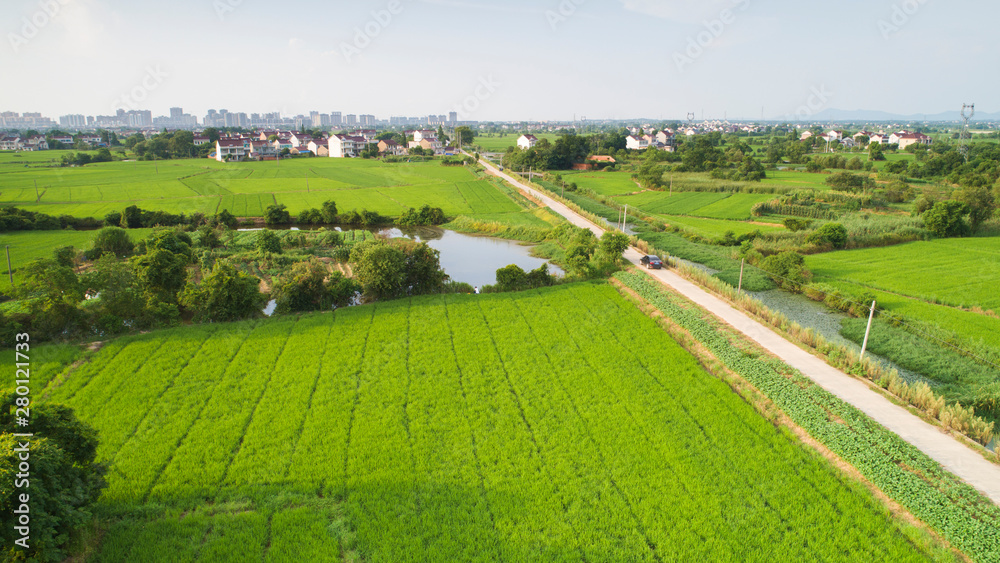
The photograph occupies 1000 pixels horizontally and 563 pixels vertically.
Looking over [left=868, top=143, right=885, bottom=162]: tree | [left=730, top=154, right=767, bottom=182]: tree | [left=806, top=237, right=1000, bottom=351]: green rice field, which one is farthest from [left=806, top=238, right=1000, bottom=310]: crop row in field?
[left=868, top=143, right=885, bottom=162]: tree

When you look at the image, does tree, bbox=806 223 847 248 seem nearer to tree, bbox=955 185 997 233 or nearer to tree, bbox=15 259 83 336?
tree, bbox=955 185 997 233

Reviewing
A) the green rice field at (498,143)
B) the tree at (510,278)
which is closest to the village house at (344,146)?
the green rice field at (498,143)

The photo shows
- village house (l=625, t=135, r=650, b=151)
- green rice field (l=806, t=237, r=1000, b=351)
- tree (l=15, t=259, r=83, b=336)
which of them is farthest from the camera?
village house (l=625, t=135, r=650, b=151)

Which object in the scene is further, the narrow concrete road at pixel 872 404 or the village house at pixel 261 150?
the village house at pixel 261 150

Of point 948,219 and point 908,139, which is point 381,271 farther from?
point 908,139

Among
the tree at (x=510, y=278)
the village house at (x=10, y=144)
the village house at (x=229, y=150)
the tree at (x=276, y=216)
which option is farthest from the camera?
the village house at (x=10, y=144)

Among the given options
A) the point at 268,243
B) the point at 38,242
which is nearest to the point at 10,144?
the point at 38,242

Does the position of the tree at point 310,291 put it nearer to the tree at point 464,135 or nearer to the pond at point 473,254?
the pond at point 473,254
